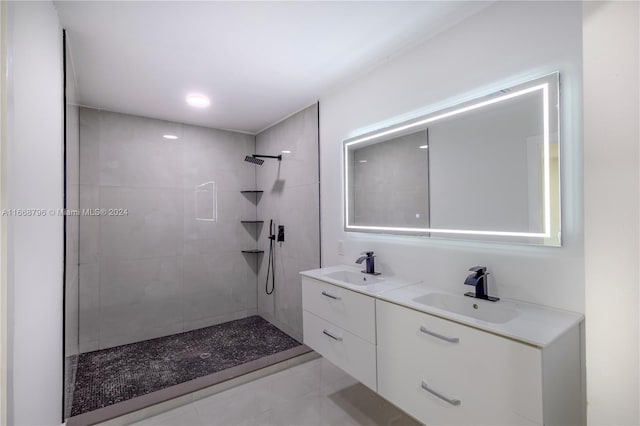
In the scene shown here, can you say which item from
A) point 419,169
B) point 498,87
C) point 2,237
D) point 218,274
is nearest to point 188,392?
point 218,274

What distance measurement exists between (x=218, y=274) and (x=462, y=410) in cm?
292

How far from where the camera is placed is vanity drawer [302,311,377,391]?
169 cm

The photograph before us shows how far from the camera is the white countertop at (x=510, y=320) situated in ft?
3.62

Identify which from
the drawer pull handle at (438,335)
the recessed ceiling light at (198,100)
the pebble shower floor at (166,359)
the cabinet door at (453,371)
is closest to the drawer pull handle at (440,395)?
the cabinet door at (453,371)

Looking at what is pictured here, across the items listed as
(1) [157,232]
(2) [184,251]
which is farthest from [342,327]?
(1) [157,232]

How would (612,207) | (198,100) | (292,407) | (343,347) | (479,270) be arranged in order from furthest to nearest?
(198,100) → (292,407) → (343,347) → (479,270) → (612,207)

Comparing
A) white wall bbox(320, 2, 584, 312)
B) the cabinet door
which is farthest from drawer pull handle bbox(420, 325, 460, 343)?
white wall bbox(320, 2, 584, 312)

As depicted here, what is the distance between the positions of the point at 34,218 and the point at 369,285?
1.66 m

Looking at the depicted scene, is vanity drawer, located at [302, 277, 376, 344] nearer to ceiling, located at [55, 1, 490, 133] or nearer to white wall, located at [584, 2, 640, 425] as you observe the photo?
white wall, located at [584, 2, 640, 425]

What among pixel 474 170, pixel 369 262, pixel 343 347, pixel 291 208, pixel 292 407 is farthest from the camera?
pixel 291 208

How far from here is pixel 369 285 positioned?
1.89m

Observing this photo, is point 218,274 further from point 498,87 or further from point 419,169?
point 498,87

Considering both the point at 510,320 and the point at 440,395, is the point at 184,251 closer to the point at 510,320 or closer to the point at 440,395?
the point at 440,395

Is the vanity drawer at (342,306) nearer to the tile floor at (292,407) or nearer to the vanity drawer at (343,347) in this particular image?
the vanity drawer at (343,347)
